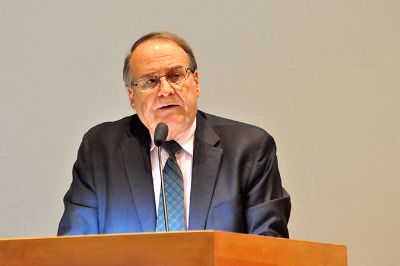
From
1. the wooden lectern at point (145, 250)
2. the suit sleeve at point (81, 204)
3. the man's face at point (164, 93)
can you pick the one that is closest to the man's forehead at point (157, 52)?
the man's face at point (164, 93)

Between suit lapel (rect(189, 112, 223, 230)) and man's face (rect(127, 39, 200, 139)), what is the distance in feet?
0.31

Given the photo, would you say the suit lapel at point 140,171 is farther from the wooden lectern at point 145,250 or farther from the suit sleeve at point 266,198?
the wooden lectern at point 145,250

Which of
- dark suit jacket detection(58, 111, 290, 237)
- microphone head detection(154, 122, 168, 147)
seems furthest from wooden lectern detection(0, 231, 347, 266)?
dark suit jacket detection(58, 111, 290, 237)

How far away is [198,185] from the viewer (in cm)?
307

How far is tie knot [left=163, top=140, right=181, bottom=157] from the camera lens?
3176mm

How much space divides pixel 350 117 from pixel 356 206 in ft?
1.43

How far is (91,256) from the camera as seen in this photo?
2045mm

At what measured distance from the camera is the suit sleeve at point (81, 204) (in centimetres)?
309

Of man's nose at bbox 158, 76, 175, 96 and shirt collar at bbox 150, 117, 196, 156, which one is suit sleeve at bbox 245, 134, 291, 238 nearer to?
shirt collar at bbox 150, 117, 196, 156

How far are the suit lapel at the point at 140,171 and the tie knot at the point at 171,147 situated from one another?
0.27 feet

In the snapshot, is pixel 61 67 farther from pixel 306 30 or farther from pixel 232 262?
pixel 232 262

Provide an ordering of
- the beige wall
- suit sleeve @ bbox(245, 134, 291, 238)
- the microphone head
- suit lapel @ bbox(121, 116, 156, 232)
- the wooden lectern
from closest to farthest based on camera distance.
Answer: the wooden lectern, the microphone head, suit sleeve @ bbox(245, 134, 291, 238), suit lapel @ bbox(121, 116, 156, 232), the beige wall

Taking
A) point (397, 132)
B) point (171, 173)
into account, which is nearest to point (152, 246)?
point (171, 173)

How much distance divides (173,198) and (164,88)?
446mm
